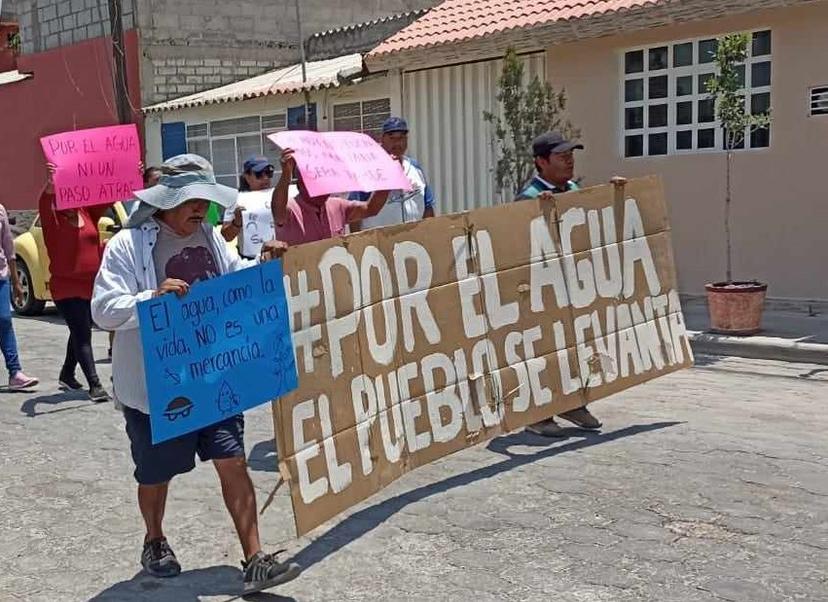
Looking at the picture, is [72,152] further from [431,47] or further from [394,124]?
[431,47]

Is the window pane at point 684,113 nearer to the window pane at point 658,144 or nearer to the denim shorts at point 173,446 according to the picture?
the window pane at point 658,144

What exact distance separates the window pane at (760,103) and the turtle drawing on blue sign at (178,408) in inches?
330

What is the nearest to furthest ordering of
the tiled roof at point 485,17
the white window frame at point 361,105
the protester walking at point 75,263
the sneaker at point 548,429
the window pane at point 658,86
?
Result: the sneaker at point 548,429 < the protester walking at point 75,263 < the tiled roof at point 485,17 < the window pane at point 658,86 < the white window frame at point 361,105

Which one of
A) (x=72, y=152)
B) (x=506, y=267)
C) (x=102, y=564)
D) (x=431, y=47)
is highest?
(x=431, y=47)

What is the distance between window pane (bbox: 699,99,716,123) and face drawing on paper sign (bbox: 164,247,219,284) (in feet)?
27.2

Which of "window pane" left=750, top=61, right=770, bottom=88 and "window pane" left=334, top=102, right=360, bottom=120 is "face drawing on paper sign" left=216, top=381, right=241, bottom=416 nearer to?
"window pane" left=750, top=61, right=770, bottom=88

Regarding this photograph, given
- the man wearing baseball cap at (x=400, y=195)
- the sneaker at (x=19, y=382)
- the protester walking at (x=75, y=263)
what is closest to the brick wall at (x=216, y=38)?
the sneaker at (x=19, y=382)

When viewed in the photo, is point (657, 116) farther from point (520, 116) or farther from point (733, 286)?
point (733, 286)

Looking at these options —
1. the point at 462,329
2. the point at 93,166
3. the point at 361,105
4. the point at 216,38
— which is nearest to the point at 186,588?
the point at 462,329

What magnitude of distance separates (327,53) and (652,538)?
16730mm

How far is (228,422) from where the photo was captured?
12.1 feet

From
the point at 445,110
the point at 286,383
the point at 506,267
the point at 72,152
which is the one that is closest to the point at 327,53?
the point at 445,110

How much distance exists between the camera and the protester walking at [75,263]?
690 cm

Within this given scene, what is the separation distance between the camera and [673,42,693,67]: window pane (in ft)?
35.4
